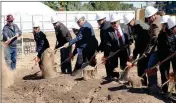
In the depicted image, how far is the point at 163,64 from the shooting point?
8344 mm

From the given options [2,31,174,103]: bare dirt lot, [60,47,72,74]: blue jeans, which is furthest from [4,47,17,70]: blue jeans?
[60,47,72,74]: blue jeans

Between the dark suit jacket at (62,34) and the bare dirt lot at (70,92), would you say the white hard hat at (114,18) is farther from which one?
the dark suit jacket at (62,34)

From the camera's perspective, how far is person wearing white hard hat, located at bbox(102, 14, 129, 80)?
9602 mm

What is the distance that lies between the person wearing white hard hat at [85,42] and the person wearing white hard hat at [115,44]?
1.69ft

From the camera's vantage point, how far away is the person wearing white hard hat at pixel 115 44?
378 inches

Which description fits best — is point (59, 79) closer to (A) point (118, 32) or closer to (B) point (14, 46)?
(A) point (118, 32)

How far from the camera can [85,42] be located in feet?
34.2

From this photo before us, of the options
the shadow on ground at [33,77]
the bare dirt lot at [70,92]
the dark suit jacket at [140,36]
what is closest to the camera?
the bare dirt lot at [70,92]

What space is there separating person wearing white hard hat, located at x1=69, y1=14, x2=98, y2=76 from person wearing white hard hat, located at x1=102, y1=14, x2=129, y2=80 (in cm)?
51

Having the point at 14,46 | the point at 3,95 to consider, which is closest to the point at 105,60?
the point at 3,95

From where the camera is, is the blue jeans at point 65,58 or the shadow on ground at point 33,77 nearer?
the shadow on ground at point 33,77

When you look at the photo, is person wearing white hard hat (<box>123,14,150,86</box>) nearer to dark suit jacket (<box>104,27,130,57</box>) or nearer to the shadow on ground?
dark suit jacket (<box>104,27,130,57</box>)

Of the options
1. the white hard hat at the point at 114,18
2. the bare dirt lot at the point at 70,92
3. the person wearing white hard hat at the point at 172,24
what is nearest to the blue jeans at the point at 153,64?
the bare dirt lot at the point at 70,92

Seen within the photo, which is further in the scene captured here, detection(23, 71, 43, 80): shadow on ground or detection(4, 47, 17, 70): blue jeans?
detection(4, 47, 17, 70): blue jeans
